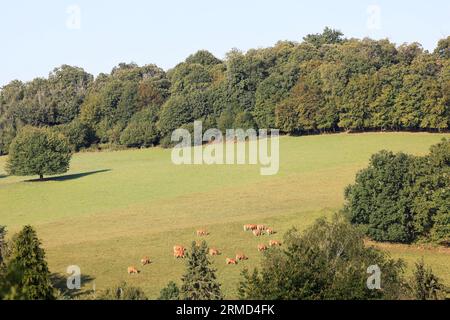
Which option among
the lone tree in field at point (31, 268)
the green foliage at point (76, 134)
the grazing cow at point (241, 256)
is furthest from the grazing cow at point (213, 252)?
the green foliage at point (76, 134)

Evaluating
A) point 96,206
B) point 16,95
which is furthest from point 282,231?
point 16,95

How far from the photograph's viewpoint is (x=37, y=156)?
91375mm

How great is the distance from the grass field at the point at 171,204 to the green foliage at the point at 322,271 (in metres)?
6.32

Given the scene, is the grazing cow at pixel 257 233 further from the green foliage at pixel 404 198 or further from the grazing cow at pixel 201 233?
the green foliage at pixel 404 198

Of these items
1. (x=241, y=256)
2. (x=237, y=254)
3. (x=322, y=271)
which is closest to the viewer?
(x=322, y=271)

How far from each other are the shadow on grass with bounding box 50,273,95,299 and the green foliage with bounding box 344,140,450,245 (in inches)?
879

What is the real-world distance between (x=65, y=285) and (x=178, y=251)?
10.2m

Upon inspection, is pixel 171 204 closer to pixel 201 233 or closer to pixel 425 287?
pixel 201 233

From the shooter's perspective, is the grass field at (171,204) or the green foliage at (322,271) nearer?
the green foliage at (322,271)

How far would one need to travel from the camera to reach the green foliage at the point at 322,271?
28766 millimetres

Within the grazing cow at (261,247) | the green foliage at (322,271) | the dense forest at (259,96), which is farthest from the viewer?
the dense forest at (259,96)

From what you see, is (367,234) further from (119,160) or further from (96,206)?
(119,160)

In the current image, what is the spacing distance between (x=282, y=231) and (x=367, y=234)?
23.4ft

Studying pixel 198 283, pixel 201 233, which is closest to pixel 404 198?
pixel 201 233
